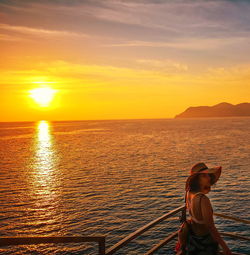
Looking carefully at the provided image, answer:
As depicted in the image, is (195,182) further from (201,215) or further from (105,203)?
(105,203)

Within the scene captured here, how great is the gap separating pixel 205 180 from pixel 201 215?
0.54 metres

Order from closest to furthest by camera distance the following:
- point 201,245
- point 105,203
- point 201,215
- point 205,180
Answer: point 201,215, point 205,180, point 201,245, point 105,203

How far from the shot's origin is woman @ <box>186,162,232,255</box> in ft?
12.2

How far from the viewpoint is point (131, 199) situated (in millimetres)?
21797

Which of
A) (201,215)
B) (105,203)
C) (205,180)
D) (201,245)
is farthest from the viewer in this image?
(105,203)

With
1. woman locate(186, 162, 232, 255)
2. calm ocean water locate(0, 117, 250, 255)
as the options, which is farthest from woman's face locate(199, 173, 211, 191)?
calm ocean water locate(0, 117, 250, 255)

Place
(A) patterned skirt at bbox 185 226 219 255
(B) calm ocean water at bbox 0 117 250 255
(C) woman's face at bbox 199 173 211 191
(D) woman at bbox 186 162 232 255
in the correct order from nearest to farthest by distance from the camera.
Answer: (D) woman at bbox 186 162 232 255, (C) woman's face at bbox 199 173 211 191, (A) patterned skirt at bbox 185 226 219 255, (B) calm ocean water at bbox 0 117 250 255

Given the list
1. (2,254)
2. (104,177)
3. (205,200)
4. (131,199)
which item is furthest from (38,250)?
(104,177)

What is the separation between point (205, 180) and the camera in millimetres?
3992

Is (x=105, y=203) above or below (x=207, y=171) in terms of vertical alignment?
below

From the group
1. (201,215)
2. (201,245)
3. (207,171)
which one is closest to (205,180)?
(207,171)

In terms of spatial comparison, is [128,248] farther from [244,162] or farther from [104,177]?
[244,162]

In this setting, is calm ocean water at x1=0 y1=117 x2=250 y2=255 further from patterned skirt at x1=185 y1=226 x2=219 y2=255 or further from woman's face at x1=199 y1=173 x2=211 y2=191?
woman's face at x1=199 y1=173 x2=211 y2=191

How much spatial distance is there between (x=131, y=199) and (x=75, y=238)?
18.2m
